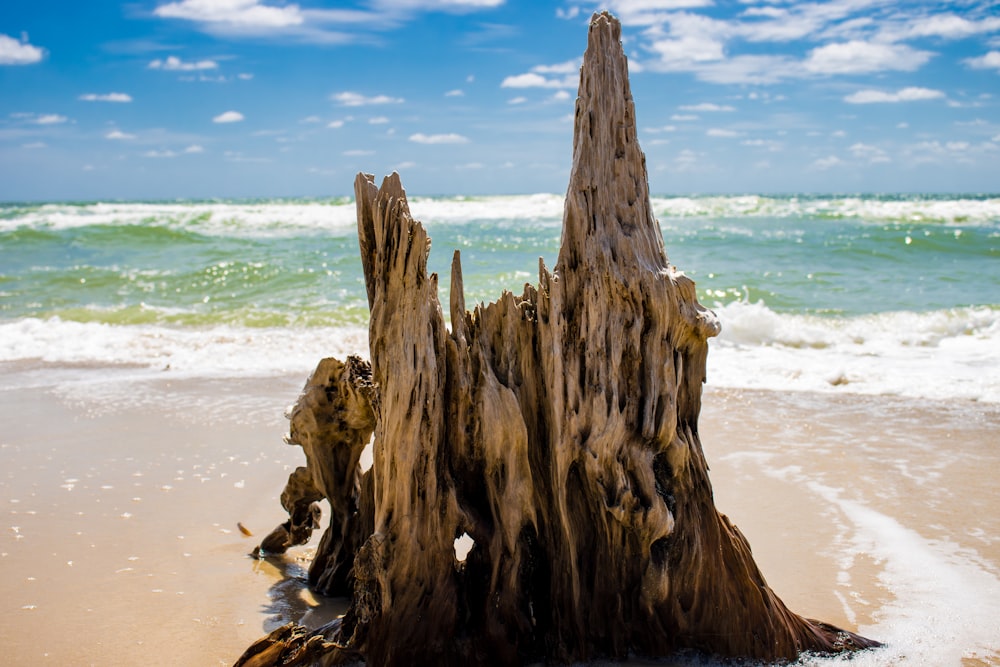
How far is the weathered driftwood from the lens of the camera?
3.00 m

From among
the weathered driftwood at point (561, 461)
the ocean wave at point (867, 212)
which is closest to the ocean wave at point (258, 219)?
the ocean wave at point (867, 212)

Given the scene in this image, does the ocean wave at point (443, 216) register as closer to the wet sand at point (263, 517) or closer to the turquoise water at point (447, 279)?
the turquoise water at point (447, 279)

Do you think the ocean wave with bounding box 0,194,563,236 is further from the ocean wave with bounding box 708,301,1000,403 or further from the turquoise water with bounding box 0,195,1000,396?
the ocean wave with bounding box 708,301,1000,403

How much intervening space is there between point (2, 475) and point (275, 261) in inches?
→ 552

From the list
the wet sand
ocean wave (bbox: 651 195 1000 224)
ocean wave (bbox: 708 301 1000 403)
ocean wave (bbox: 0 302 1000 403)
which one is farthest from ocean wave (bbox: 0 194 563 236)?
the wet sand

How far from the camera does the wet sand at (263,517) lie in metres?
3.57

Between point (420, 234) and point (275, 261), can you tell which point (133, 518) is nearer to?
point (420, 234)

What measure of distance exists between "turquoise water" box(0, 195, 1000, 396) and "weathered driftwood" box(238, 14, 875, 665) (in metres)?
6.02

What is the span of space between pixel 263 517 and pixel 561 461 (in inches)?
96.7

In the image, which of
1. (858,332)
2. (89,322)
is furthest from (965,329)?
(89,322)

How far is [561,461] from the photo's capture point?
10.1 feet

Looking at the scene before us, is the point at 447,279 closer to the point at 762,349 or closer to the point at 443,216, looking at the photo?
the point at 762,349

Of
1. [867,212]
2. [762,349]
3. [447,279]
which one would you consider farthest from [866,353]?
[867,212]

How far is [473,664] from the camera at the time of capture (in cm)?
304
